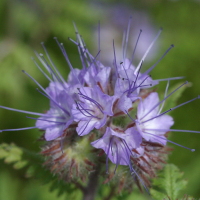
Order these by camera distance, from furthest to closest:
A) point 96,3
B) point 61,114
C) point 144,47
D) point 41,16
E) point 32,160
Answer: point 144,47 → point 96,3 → point 41,16 → point 32,160 → point 61,114

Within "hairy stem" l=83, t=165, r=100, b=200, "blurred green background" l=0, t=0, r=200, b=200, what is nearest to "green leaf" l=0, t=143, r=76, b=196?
"hairy stem" l=83, t=165, r=100, b=200

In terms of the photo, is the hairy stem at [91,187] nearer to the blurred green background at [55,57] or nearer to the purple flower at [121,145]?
the purple flower at [121,145]

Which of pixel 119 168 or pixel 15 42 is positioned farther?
pixel 15 42

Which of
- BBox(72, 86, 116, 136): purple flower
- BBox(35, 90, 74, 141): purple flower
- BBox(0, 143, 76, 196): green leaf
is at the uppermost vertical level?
BBox(72, 86, 116, 136): purple flower

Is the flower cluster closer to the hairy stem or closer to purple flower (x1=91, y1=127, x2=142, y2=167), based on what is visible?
purple flower (x1=91, y1=127, x2=142, y2=167)

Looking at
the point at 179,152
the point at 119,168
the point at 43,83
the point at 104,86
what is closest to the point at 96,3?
the point at 43,83

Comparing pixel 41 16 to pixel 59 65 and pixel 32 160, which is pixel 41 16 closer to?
pixel 59 65

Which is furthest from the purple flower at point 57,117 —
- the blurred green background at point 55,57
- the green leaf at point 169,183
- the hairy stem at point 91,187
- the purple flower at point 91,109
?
the blurred green background at point 55,57
